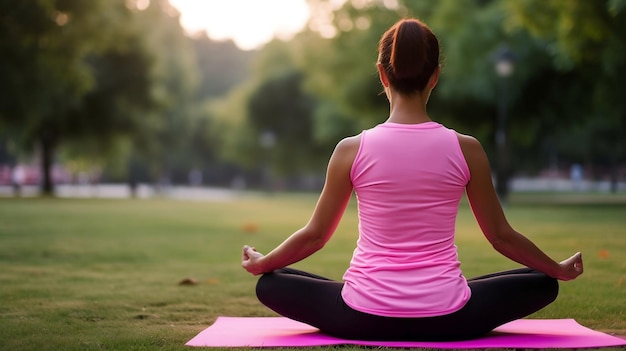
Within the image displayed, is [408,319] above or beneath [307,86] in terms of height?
beneath

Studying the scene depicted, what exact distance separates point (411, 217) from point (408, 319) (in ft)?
1.68

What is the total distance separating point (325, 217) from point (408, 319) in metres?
0.62

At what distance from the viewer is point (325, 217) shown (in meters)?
4.25

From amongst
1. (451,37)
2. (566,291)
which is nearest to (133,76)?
(451,37)

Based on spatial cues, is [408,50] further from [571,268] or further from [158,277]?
[158,277]

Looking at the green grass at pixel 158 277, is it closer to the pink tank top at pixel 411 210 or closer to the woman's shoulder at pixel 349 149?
the pink tank top at pixel 411 210

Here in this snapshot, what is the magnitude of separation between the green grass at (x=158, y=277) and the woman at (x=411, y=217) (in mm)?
1029

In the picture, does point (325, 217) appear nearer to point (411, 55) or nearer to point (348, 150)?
point (348, 150)

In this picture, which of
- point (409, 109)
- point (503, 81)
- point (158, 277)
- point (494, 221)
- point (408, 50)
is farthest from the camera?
point (503, 81)

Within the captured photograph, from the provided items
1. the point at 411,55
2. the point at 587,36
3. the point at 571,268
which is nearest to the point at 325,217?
the point at 411,55

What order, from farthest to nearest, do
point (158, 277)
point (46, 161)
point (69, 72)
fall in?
point (46, 161)
point (69, 72)
point (158, 277)

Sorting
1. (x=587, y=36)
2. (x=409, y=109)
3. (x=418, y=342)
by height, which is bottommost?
(x=418, y=342)

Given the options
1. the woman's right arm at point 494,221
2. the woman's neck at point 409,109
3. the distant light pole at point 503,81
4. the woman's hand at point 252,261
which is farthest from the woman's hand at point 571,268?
the distant light pole at point 503,81

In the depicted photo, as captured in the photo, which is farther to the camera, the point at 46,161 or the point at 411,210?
the point at 46,161
